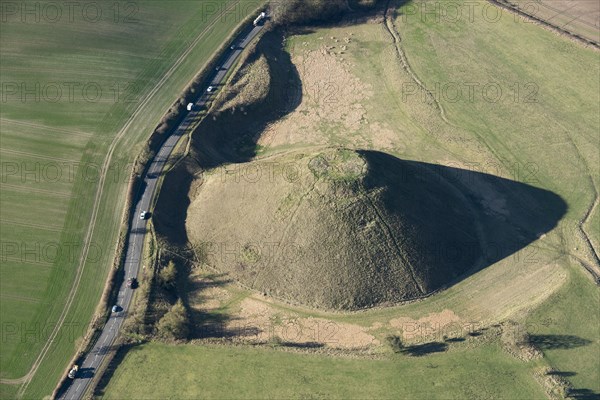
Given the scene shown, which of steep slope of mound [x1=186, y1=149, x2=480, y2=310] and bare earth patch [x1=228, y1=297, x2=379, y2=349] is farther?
steep slope of mound [x1=186, y1=149, x2=480, y2=310]

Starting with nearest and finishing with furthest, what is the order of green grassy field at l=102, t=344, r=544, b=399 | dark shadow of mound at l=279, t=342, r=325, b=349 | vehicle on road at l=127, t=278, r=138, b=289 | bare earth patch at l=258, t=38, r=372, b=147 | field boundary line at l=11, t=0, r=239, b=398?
green grassy field at l=102, t=344, r=544, b=399, field boundary line at l=11, t=0, r=239, b=398, dark shadow of mound at l=279, t=342, r=325, b=349, vehicle on road at l=127, t=278, r=138, b=289, bare earth patch at l=258, t=38, r=372, b=147

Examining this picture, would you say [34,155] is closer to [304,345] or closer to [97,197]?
[97,197]

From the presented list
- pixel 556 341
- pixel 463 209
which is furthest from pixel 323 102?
pixel 556 341

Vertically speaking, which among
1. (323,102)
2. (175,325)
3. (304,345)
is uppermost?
(323,102)

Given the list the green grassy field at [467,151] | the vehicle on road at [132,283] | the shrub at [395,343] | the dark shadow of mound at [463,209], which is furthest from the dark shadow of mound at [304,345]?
the vehicle on road at [132,283]

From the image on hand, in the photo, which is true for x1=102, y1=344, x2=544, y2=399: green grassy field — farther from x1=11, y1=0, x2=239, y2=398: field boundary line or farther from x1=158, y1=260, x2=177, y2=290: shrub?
x1=11, y1=0, x2=239, y2=398: field boundary line

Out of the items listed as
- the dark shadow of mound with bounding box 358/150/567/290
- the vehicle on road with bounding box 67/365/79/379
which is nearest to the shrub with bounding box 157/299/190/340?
the vehicle on road with bounding box 67/365/79/379
